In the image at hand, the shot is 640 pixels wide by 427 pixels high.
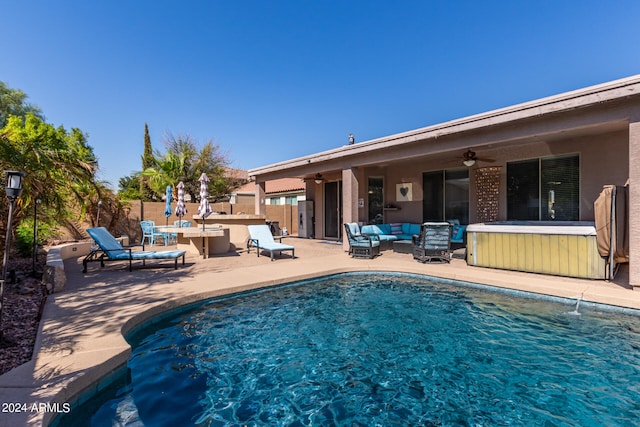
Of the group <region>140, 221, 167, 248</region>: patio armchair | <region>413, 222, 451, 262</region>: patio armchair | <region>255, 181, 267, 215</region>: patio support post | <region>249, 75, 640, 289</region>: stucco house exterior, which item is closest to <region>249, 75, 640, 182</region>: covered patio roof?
<region>249, 75, 640, 289</region>: stucco house exterior

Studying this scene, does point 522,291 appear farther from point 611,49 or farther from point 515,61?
point 515,61

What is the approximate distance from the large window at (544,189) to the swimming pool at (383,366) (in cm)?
476

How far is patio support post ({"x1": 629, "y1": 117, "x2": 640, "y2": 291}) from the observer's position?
5.23 m

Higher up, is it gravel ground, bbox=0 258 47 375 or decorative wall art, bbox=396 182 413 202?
decorative wall art, bbox=396 182 413 202

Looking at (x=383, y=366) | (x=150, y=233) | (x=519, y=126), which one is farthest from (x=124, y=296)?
(x=150, y=233)

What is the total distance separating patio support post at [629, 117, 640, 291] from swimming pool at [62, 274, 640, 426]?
1.27 meters

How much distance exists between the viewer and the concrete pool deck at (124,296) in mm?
2463

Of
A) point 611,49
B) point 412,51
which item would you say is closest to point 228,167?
point 412,51

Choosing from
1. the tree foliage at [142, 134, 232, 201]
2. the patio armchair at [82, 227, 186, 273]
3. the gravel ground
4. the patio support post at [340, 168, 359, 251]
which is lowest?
the gravel ground

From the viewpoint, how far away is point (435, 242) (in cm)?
838

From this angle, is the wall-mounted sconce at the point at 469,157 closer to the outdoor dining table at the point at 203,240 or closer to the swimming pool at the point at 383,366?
the swimming pool at the point at 383,366

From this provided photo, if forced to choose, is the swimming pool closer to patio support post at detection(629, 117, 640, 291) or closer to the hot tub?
patio support post at detection(629, 117, 640, 291)

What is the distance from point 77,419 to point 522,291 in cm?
654

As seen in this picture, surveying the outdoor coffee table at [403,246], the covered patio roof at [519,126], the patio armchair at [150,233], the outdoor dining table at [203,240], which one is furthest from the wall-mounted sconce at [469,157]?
the patio armchair at [150,233]
